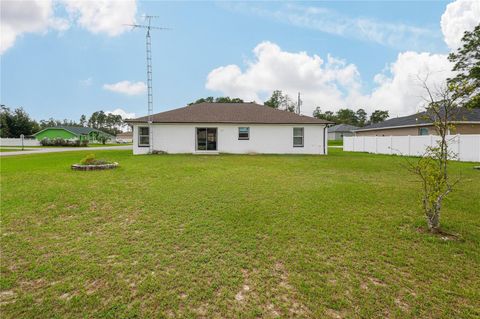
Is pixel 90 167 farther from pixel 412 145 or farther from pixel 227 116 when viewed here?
pixel 412 145

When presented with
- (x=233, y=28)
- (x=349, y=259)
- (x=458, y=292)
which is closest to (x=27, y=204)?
(x=349, y=259)

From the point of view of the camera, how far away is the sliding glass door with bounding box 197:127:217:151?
18.8 m

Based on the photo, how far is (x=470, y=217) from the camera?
4.82m

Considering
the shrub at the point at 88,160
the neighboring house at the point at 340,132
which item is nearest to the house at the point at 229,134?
the shrub at the point at 88,160

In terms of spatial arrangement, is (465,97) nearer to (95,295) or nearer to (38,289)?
(95,295)

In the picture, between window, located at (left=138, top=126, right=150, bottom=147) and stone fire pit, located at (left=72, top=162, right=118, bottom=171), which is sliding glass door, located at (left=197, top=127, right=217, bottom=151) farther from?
stone fire pit, located at (left=72, top=162, right=118, bottom=171)

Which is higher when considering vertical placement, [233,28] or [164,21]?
[164,21]

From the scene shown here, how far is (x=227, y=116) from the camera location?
760 inches


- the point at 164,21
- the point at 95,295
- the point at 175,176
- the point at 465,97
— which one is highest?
the point at 164,21

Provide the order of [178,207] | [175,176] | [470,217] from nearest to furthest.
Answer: [470,217]
[178,207]
[175,176]

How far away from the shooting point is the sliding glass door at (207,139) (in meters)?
18.8

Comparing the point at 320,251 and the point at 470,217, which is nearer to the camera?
the point at 320,251

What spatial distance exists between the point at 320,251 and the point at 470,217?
11.8 feet

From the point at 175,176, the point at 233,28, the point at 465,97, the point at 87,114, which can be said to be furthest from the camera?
the point at 87,114
